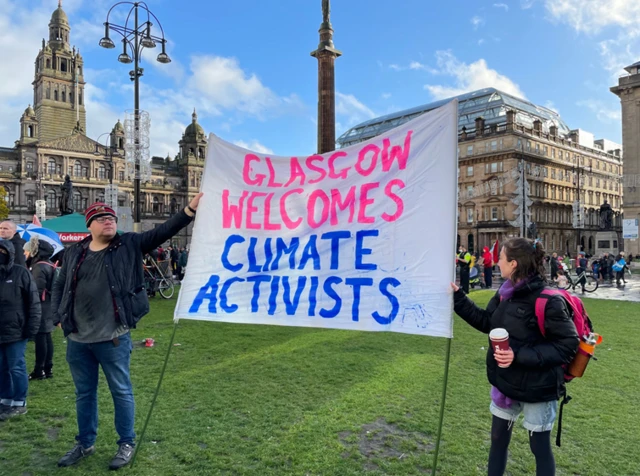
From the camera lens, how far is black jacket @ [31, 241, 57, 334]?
5680mm

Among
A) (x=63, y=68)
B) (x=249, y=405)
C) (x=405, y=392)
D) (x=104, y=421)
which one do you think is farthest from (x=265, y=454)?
(x=63, y=68)

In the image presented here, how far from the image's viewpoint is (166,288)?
15.7m

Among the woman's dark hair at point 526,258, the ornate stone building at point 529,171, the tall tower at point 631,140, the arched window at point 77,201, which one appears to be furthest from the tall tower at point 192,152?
the woman's dark hair at point 526,258

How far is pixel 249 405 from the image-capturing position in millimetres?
4883

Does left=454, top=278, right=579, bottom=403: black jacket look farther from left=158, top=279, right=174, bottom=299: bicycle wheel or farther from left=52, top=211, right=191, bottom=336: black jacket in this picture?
left=158, top=279, right=174, bottom=299: bicycle wheel

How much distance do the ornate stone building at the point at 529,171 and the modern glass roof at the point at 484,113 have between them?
0.17 metres

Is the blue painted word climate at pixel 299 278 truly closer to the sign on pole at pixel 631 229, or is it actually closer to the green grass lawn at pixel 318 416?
the green grass lawn at pixel 318 416

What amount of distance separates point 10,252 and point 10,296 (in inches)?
16.3

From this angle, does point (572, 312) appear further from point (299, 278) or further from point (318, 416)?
point (318, 416)

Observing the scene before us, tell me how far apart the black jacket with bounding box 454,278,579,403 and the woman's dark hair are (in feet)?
0.21

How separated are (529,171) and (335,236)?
66240 mm

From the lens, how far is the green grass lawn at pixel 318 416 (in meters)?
3.63

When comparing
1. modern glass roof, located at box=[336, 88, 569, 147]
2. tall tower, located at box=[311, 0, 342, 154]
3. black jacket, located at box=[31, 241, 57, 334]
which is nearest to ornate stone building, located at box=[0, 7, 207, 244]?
modern glass roof, located at box=[336, 88, 569, 147]

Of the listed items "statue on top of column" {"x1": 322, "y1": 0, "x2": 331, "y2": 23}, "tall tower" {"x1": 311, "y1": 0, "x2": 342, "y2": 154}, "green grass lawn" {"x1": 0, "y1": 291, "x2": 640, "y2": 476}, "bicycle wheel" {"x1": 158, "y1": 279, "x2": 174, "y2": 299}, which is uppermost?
"statue on top of column" {"x1": 322, "y1": 0, "x2": 331, "y2": 23}
